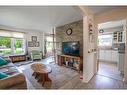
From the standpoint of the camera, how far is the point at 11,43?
560cm

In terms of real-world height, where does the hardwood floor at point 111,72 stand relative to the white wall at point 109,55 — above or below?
below

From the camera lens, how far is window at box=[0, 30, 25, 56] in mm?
5203

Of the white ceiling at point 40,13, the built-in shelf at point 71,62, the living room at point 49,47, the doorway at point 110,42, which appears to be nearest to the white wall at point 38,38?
the living room at point 49,47

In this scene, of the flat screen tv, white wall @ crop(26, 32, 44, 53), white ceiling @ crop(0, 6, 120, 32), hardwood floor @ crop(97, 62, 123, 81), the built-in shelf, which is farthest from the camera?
white wall @ crop(26, 32, 44, 53)

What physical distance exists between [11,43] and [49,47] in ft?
11.2

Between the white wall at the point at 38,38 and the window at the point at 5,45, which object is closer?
the window at the point at 5,45

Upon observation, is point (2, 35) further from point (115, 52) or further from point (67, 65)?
point (115, 52)

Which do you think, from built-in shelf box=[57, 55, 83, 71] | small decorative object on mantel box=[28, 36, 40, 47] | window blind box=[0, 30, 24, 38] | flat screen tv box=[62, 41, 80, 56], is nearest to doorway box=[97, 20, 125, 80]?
built-in shelf box=[57, 55, 83, 71]

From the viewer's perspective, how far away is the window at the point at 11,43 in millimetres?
5203

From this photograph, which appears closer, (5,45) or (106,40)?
(5,45)

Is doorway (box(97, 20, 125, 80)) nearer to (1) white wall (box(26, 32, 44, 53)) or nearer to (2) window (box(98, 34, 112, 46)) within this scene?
(2) window (box(98, 34, 112, 46))

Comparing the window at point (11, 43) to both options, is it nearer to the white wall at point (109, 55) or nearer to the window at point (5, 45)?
the window at point (5, 45)

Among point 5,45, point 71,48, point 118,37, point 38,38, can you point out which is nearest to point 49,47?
point 38,38

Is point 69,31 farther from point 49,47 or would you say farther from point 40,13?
point 49,47
